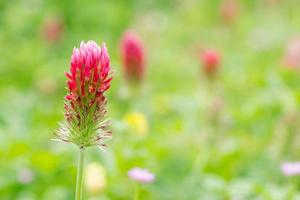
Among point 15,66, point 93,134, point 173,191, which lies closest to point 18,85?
point 15,66

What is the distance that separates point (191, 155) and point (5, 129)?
43.8 inches

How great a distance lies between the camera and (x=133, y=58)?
4.54 m

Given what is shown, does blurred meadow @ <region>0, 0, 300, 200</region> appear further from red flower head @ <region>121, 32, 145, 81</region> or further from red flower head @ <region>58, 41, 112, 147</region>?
red flower head @ <region>58, 41, 112, 147</region>

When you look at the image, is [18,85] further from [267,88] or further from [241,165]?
[241,165]

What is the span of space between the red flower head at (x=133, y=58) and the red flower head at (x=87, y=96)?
6.97 feet

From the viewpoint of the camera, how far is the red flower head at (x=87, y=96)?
2.19m

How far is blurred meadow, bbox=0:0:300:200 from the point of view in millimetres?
3605

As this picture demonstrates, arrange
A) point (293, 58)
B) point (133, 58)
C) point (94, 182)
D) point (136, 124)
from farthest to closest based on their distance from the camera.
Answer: point (293, 58) < point (133, 58) < point (136, 124) < point (94, 182)

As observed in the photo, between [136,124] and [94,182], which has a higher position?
[136,124]

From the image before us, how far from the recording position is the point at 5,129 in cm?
458

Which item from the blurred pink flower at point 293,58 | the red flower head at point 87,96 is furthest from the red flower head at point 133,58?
the red flower head at point 87,96

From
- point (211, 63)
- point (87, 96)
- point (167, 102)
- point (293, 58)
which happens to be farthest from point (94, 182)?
point (293, 58)

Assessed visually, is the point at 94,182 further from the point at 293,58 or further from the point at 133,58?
the point at 293,58

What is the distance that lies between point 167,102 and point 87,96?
3595 mm
